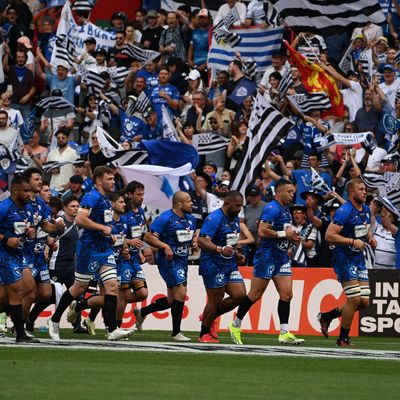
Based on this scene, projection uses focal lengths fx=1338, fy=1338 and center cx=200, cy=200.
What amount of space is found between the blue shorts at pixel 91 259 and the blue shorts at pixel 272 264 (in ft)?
7.69

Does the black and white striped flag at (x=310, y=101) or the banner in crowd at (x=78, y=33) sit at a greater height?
the banner in crowd at (x=78, y=33)

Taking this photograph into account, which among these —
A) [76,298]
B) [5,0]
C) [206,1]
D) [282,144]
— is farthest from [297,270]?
[5,0]

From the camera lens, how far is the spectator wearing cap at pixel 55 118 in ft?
96.1

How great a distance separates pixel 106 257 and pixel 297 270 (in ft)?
19.7

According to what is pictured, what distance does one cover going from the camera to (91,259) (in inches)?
753

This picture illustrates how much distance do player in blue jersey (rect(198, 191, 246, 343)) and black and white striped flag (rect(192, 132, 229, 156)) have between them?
258 inches

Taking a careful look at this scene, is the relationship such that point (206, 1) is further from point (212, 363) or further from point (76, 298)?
point (212, 363)

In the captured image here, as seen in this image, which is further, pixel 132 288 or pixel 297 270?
pixel 297 270

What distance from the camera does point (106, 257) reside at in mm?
19000

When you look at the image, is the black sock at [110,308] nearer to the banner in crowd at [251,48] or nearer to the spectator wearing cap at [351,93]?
the spectator wearing cap at [351,93]

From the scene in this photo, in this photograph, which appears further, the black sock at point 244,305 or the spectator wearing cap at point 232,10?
the spectator wearing cap at point 232,10

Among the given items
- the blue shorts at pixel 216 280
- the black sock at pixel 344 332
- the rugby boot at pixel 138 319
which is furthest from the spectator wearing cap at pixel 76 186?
the black sock at pixel 344 332

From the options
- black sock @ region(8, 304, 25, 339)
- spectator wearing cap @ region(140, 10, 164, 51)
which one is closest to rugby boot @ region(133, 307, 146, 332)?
black sock @ region(8, 304, 25, 339)

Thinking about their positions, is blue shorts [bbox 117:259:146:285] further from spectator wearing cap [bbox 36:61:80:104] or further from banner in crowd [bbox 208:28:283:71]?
spectator wearing cap [bbox 36:61:80:104]
